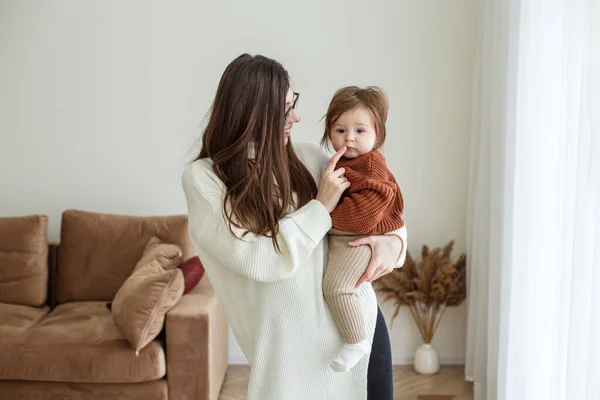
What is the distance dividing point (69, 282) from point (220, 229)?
7.90ft

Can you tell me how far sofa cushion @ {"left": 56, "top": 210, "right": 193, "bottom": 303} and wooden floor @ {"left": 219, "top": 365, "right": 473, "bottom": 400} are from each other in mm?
744

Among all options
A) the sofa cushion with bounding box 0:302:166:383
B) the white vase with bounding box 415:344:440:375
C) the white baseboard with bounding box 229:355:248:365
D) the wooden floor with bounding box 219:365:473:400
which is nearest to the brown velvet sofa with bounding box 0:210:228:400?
the sofa cushion with bounding box 0:302:166:383

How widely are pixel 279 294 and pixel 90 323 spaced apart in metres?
1.90

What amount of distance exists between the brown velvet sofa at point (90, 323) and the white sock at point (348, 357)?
1.49 meters

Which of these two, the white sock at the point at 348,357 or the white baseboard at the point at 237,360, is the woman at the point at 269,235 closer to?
the white sock at the point at 348,357

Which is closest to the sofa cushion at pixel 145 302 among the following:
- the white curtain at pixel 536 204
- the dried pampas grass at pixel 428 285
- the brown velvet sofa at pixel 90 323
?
the brown velvet sofa at pixel 90 323

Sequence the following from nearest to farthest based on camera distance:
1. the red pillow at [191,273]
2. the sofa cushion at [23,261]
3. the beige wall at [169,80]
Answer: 1. the red pillow at [191,273]
2. the sofa cushion at [23,261]
3. the beige wall at [169,80]

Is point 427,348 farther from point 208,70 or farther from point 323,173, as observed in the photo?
point 323,173

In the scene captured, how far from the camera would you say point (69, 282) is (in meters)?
3.96

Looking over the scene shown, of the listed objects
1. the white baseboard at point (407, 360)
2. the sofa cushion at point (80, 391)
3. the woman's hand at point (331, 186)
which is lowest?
the white baseboard at point (407, 360)

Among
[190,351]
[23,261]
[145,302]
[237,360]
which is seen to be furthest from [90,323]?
[237,360]

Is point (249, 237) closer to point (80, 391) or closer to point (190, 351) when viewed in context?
point (190, 351)

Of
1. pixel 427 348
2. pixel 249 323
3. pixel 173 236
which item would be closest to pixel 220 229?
pixel 249 323

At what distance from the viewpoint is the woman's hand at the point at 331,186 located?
190cm
